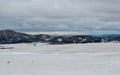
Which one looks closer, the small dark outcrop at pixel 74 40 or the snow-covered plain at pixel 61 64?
the snow-covered plain at pixel 61 64

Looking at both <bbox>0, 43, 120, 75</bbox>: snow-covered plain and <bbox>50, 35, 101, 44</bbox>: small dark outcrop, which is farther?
<bbox>50, 35, 101, 44</bbox>: small dark outcrop

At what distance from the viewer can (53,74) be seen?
20.0m

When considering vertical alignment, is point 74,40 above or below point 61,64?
above

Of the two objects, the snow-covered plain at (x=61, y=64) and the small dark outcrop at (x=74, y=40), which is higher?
the small dark outcrop at (x=74, y=40)

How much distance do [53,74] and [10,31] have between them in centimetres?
10278

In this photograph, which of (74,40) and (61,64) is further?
(74,40)

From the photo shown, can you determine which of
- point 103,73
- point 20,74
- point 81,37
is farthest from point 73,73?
point 81,37

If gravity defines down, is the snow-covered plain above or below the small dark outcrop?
below

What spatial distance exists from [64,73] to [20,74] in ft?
9.70

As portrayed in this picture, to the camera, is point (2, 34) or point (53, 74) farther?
point (2, 34)

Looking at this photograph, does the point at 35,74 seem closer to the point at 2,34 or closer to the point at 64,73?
the point at 64,73

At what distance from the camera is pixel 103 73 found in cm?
1956

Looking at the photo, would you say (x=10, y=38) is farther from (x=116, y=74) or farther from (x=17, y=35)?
(x=116, y=74)

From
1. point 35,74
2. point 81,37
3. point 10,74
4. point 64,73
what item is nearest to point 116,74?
point 64,73
